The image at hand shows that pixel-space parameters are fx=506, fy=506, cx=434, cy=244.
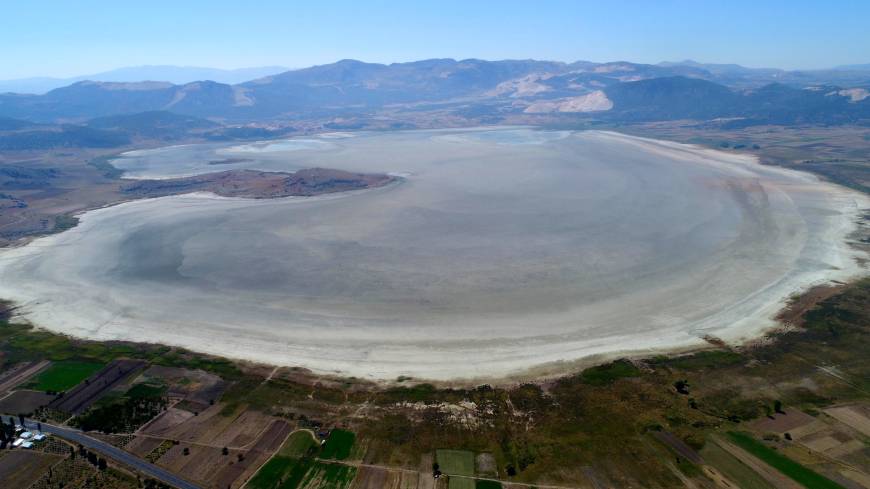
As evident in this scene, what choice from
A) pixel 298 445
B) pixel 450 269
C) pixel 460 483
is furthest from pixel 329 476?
pixel 450 269

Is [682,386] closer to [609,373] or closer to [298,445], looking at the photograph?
[609,373]

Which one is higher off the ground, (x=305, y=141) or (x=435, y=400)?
(x=305, y=141)

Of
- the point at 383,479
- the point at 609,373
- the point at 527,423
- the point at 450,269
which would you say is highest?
the point at 450,269

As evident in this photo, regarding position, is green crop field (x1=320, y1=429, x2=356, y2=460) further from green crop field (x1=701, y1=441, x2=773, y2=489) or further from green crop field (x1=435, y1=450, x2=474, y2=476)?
green crop field (x1=701, y1=441, x2=773, y2=489)

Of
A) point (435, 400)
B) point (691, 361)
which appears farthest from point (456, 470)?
point (691, 361)

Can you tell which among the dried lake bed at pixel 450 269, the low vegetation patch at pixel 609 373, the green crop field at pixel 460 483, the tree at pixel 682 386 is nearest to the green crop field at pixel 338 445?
the green crop field at pixel 460 483

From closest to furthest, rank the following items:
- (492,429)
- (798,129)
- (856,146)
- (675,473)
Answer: (675,473)
(492,429)
(856,146)
(798,129)

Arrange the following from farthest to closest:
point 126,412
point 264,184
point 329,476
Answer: point 264,184, point 126,412, point 329,476

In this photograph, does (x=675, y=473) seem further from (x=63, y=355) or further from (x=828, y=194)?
(x=828, y=194)
